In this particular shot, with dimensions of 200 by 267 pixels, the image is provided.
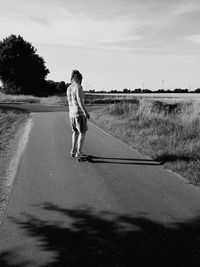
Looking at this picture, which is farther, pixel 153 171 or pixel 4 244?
pixel 153 171

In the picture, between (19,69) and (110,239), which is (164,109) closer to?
(110,239)

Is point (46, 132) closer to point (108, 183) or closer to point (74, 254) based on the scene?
point (108, 183)

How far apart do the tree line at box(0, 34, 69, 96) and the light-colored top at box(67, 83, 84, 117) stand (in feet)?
162

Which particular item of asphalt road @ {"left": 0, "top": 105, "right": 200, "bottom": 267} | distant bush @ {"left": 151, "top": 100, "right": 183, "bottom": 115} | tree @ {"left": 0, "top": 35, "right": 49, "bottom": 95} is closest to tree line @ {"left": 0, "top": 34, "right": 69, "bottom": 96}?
tree @ {"left": 0, "top": 35, "right": 49, "bottom": 95}

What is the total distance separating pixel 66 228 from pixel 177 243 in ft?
4.91

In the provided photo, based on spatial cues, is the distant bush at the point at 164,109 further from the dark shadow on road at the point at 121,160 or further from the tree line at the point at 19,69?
the tree line at the point at 19,69

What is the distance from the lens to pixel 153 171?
7359mm

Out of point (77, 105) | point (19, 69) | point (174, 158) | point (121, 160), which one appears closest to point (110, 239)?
point (121, 160)

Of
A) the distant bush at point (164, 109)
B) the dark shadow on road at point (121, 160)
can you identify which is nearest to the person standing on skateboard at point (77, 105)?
the dark shadow on road at point (121, 160)

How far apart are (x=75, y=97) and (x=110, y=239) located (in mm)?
4626

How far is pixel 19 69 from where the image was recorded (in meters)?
56.6

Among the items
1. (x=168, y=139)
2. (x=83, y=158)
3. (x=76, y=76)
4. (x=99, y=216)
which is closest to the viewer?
(x=99, y=216)

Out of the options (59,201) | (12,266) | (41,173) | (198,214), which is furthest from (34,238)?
(41,173)

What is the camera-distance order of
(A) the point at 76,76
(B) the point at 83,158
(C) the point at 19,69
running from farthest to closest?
(C) the point at 19,69 → (B) the point at 83,158 → (A) the point at 76,76
